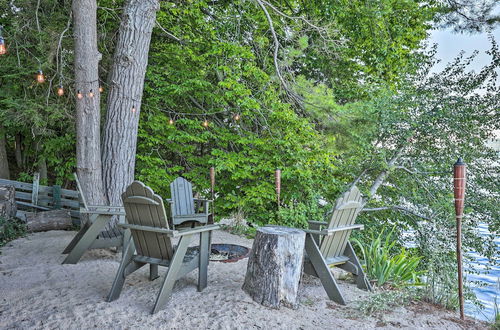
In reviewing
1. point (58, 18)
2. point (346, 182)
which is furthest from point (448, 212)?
point (58, 18)

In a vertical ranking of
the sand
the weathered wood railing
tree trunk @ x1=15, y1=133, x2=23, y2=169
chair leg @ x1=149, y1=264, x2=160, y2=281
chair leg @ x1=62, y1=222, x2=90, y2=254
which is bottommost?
the sand

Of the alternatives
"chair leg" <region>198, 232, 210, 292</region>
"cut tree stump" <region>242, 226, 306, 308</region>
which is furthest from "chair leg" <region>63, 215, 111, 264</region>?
"cut tree stump" <region>242, 226, 306, 308</region>

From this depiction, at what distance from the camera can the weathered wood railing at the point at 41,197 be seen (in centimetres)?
589

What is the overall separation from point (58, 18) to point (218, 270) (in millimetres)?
4808

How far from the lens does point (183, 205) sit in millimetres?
4715

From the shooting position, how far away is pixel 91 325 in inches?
88.2

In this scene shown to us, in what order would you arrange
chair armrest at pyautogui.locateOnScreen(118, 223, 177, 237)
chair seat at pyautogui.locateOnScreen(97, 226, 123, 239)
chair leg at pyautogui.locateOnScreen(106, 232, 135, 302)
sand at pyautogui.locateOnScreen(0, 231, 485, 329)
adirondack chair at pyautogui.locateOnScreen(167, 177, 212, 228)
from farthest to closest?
adirondack chair at pyautogui.locateOnScreen(167, 177, 212, 228) → chair seat at pyautogui.locateOnScreen(97, 226, 123, 239) → chair leg at pyautogui.locateOnScreen(106, 232, 135, 302) → chair armrest at pyautogui.locateOnScreen(118, 223, 177, 237) → sand at pyautogui.locateOnScreen(0, 231, 485, 329)

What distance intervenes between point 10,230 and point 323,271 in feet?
13.8

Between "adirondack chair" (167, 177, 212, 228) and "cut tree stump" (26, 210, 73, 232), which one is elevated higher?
"adirondack chair" (167, 177, 212, 228)

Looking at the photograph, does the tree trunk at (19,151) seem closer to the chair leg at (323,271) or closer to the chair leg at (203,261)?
the chair leg at (203,261)

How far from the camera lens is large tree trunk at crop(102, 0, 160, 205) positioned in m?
4.71

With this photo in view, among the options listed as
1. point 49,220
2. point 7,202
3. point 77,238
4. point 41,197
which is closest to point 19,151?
point 41,197

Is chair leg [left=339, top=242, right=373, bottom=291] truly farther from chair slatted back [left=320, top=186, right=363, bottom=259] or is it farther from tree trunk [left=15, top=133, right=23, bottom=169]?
tree trunk [left=15, top=133, right=23, bottom=169]

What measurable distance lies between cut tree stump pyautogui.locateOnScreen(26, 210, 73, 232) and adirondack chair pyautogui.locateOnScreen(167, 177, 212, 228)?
204 cm
